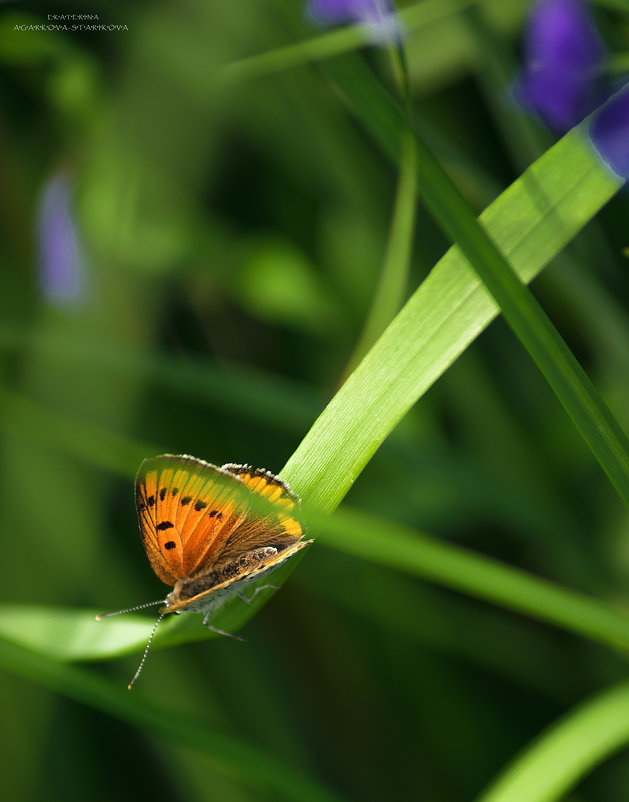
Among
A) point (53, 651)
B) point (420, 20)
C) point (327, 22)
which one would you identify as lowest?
point (53, 651)

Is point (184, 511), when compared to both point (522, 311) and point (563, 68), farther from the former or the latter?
point (563, 68)

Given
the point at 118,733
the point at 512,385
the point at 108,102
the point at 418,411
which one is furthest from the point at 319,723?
the point at 108,102

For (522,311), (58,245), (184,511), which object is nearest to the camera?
(522,311)

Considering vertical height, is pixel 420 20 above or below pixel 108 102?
below

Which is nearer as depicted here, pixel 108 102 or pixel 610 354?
pixel 610 354

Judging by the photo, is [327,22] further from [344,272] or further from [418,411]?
[418,411]

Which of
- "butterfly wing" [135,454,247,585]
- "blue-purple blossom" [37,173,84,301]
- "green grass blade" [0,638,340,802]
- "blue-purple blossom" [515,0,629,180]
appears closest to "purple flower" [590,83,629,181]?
"blue-purple blossom" [515,0,629,180]

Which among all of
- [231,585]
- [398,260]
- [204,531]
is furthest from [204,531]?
[398,260]
